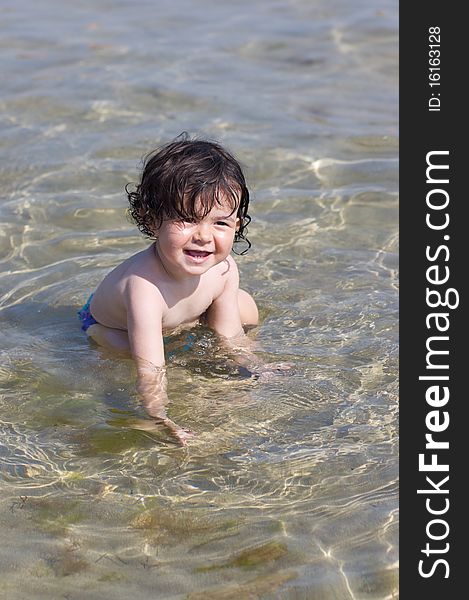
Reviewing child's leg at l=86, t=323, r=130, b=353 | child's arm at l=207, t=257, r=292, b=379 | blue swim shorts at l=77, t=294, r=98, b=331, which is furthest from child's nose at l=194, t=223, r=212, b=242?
blue swim shorts at l=77, t=294, r=98, b=331

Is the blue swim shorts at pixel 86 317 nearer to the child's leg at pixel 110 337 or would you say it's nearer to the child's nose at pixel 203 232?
the child's leg at pixel 110 337

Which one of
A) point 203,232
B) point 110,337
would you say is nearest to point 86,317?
point 110,337

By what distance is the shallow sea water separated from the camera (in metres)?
3.23

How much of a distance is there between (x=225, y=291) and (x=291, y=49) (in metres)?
4.52

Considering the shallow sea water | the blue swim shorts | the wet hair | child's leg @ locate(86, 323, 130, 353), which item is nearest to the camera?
the shallow sea water

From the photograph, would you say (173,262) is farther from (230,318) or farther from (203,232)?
(230,318)

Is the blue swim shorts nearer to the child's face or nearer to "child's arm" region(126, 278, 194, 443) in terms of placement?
"child's arm" region(126, 278, 194, 443)

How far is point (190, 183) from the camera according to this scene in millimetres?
3998

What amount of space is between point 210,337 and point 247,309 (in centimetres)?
23

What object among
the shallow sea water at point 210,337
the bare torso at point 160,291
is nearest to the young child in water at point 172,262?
the bare torso at point 160,291

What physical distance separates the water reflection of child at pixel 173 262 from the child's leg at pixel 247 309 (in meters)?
0.14

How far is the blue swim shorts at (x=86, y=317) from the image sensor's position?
15.2ft

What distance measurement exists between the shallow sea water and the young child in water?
0.38 ft

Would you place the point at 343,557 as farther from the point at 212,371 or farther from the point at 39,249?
the point at 39,249
